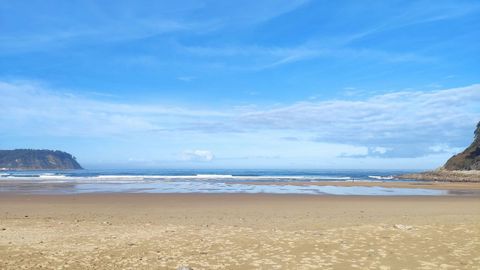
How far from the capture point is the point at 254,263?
879cm

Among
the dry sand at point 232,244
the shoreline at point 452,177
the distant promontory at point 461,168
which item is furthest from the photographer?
the distant promontory at point 461,168

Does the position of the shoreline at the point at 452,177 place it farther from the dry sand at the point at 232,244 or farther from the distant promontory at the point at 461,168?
the dry sand at the point at 232,244

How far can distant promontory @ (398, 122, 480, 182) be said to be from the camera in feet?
215

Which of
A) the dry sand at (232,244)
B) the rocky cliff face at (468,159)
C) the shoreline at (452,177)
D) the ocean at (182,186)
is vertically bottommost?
the dry sand at (232,244)

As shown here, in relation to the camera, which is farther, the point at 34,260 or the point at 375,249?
the point at 375,249

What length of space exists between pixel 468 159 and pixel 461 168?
3021mm

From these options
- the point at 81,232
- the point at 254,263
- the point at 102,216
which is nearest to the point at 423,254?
the point at 254,263

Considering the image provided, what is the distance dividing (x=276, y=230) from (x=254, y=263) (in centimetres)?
422

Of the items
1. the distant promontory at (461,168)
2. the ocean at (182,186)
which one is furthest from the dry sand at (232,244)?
the distant promontory at (461,168)

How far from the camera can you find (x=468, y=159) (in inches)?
3056

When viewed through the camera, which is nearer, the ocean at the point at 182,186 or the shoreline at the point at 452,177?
the ocean at the point at 182,186

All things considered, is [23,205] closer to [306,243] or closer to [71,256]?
[71,256]

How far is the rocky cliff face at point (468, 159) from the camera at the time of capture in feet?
247

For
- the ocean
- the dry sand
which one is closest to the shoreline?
the ocean
